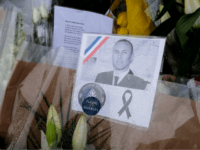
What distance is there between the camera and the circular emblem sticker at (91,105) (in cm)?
40

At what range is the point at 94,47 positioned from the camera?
43cm

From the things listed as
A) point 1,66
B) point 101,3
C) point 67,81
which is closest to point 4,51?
point 1,66

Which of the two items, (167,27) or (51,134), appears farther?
(167,27)

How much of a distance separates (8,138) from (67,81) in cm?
22

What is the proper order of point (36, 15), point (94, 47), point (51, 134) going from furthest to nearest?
point (36, 15) → point (94, 47) → point (51, 134)

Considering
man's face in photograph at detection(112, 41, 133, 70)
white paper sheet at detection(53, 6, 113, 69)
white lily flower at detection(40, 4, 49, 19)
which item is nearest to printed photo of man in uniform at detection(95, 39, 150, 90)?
man's face in photograph at detection(112, 41, 133, 70)

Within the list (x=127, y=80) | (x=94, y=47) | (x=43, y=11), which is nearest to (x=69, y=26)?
(x=43, y=11)

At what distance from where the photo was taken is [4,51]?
0.48 m

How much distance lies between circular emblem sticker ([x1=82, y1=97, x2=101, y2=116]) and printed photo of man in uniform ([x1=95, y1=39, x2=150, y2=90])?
2.1 inches

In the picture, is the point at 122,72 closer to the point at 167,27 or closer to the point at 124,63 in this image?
the point at 124,63

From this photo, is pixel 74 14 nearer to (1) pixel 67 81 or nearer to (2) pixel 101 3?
(2) pixel 101 3

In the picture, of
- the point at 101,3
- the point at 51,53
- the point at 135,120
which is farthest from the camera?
the point at 101,3

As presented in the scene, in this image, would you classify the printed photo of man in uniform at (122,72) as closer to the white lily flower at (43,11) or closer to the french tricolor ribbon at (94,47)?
the french tricolor ribbon at (94,47)

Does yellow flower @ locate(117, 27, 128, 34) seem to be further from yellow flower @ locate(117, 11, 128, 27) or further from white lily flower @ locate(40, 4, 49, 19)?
white lily flower @ locate(40, 4, 49, 19)
